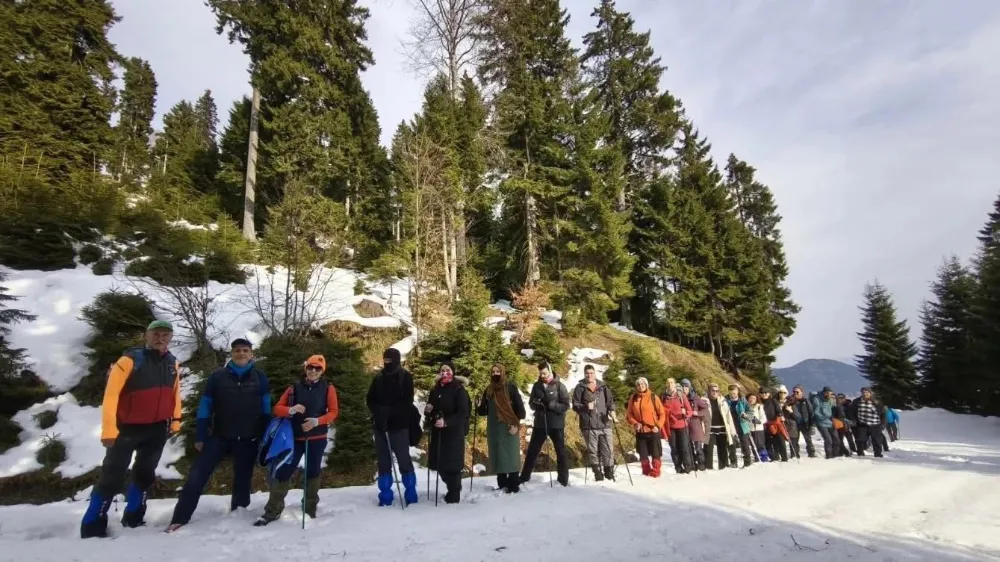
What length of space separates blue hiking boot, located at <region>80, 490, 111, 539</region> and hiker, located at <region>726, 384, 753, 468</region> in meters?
11.4

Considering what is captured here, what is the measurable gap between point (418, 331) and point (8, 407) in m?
9.07

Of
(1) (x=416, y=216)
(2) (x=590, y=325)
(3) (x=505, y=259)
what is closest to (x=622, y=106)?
(3) (x=505, y=259)

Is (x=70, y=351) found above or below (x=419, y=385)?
above

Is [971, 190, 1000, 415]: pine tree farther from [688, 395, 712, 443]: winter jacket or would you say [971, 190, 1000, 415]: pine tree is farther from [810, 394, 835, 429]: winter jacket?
[688, 395, 712, 443]: winter jacket

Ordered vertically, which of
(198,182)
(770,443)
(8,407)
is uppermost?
(198,182)

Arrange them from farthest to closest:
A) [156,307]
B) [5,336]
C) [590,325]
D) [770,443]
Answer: [590,325] → [770,443] → [156,307] → [5,336]

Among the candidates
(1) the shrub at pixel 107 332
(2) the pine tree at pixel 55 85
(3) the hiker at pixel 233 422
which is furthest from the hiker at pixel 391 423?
(2) the pine tree at pixel 55 85

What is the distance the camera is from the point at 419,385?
1320 centimetres

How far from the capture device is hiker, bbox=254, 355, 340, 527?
4.99 meters

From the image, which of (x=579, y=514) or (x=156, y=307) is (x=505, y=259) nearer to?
(x=156, y=307)

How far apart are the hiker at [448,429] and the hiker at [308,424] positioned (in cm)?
133

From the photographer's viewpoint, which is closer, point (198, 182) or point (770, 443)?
point (770, 443)

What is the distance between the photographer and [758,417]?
39.7ft

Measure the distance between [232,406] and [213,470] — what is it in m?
0.69
